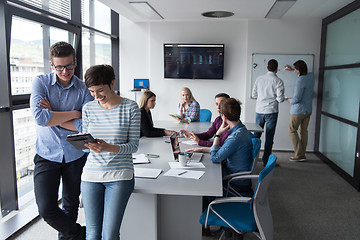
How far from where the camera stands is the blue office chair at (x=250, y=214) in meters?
2.26

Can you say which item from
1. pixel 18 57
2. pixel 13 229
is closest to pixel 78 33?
pixel 18 57

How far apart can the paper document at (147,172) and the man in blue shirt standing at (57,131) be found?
430 mm

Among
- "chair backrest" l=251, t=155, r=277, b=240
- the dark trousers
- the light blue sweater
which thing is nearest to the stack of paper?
"chair backrest" l=251, t=155, r=277, b=240

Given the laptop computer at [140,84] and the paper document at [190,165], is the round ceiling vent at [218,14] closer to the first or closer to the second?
the laptop computer at [140,84]

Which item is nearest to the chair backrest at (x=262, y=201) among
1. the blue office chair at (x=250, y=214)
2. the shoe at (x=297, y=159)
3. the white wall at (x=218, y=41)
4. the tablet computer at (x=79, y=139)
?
the blue office chair at (x=250, y=214)

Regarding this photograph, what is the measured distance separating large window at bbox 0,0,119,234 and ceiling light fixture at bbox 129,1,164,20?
38.2 inches

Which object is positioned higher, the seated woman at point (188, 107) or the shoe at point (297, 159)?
the seated woman at point (188, 107)

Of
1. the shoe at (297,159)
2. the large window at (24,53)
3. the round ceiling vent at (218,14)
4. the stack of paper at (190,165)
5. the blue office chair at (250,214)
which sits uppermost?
the round ceiling vent at (218,14)

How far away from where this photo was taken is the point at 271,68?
5551 millimetres

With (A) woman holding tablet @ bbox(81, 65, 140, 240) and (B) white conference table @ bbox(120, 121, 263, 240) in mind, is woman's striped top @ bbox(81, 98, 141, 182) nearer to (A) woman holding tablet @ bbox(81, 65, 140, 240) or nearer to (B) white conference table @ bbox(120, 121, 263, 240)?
(A) woman holding tablet @ bbox(81, 65, 140, 240)

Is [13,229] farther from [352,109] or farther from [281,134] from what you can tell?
[281,134]

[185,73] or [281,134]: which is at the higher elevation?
[185,73]

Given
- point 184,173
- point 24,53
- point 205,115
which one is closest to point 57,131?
point 184,173

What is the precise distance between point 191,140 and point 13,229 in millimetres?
2065
